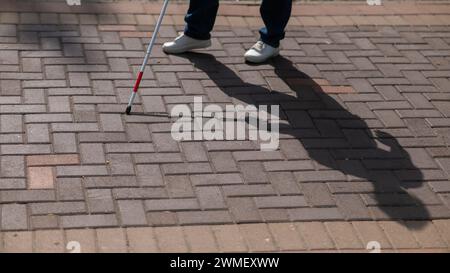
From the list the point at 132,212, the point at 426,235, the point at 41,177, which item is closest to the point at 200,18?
the point at 41,177

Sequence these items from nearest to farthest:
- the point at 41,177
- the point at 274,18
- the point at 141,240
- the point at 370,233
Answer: the point at 141,240, the point at 370,233, the point at 41,177, the point at 274,18

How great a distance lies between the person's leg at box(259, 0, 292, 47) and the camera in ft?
18.5

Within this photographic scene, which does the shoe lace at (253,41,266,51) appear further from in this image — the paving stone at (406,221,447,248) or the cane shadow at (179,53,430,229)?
the paving stone at (406,221,447,248)

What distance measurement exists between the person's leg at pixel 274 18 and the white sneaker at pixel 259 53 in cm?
3

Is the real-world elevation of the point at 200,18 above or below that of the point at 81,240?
above

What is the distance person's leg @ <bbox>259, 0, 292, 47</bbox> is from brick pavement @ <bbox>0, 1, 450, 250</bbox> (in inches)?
7.7

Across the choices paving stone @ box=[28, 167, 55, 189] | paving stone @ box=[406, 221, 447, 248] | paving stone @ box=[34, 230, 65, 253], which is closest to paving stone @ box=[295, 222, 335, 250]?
paving stone @ box=[406, 221, 447, 248]

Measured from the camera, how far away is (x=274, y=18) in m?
5.69

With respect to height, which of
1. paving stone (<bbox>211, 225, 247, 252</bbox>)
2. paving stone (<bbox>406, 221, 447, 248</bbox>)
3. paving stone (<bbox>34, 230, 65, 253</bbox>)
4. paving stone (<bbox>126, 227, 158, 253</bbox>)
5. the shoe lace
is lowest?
paving stone (<bbox>34, 230, 65, 253</bbox>)

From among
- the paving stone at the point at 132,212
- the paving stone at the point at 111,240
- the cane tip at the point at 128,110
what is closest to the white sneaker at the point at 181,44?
the cane tip at the point at 128,110

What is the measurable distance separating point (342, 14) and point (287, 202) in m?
2.96

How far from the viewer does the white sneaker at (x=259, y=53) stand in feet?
18.8

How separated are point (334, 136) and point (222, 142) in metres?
0.75

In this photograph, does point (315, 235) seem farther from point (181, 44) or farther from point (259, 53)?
point (181, 44)
